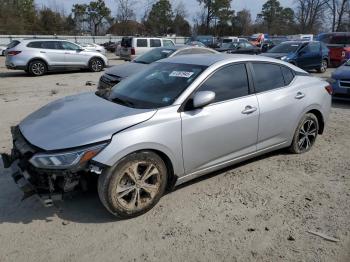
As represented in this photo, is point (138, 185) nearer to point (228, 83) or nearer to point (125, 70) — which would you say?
point (228, 83)

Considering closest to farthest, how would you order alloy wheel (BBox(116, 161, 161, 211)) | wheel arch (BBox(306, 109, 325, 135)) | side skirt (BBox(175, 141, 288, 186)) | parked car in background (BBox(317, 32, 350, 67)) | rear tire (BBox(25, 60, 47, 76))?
alloy wheel (BBox(116, 161, 161, 211)) → side skirt (BBox(175, 141, 288, 186)) → wheel arch (BBox(306, 109, 325, 135)) → rear tire (BBox(25, 60, 47, 76)) → parked car in background (BBox(317, 32, 350, 67))

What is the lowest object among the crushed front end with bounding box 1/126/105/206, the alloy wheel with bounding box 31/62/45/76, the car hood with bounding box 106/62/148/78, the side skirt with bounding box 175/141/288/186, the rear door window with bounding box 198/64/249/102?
the side skirt with bounding box 175/141/288/186

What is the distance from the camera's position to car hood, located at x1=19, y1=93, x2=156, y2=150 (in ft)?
11.3

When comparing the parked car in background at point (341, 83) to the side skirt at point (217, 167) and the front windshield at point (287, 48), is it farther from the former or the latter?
the front windshield at point (287, 48)

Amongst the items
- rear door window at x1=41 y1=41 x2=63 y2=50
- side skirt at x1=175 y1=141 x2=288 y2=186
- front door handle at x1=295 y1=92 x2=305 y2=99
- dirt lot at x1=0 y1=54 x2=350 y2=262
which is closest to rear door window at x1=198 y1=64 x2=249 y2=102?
side skirt at x1=175 y1=141 x2=288 y2=186

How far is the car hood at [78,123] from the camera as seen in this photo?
3.45m

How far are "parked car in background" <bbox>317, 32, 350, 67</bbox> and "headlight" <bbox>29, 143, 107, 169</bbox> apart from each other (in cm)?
1774

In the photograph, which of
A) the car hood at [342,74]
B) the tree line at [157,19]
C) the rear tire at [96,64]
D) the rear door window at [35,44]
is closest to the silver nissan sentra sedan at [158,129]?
the car hood at [342,74]

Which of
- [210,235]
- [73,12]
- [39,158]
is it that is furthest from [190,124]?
[73,12]

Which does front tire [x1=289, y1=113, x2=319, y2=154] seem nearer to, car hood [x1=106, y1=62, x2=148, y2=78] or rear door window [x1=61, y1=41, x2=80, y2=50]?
car hood [x1=106, y1=62, x2=148, y2=78]

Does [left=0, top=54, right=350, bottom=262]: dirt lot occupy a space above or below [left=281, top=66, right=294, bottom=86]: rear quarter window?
below

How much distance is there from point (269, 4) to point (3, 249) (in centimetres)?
8912

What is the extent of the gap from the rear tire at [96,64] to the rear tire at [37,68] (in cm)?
222

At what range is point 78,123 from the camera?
3684mm
